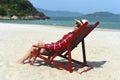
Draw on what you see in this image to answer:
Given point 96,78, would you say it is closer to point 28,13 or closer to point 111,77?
point 111,77

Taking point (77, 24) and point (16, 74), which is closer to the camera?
point (16, 74)

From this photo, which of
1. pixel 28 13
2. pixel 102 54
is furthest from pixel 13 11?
pixel 102 54

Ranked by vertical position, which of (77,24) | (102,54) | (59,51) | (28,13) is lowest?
(28,13)

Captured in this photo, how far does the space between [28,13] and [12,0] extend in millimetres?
9796

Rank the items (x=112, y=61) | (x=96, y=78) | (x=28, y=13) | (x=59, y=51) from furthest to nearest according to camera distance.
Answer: (x=28, y=13) < (x=112, y=61) < (x=59, y=51) < (x=96, y=78)

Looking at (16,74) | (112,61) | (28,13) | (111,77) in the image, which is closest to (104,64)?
(112,61)

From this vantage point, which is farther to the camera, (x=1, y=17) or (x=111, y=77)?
(x=1, y=17)

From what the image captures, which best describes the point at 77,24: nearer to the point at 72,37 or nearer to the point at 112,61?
the point at 72,37

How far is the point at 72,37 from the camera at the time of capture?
28.6 ft

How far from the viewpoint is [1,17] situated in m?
115

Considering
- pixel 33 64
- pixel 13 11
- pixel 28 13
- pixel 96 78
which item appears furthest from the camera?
pixel 28 13

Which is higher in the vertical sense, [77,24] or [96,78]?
[77,24]

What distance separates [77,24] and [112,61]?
223cm

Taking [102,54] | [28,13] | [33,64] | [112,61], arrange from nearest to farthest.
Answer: [33,64]
[112,61]
[102,54]
[28,13]
